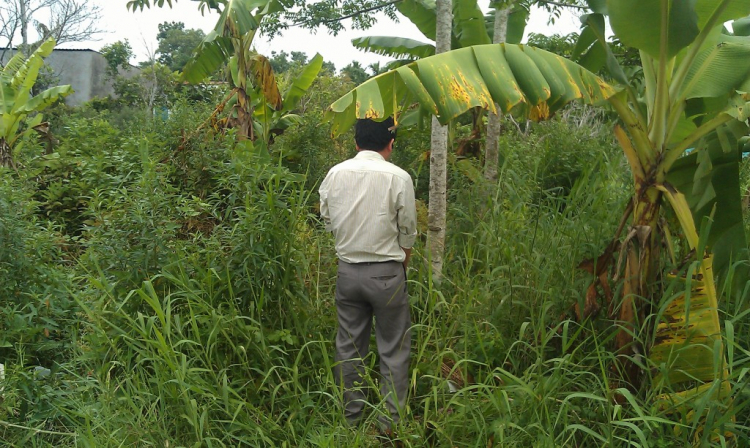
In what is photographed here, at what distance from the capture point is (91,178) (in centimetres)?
488

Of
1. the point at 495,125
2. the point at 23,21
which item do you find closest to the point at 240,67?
the point at 495,125

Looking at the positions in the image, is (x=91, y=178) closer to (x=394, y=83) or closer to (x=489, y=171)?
(x=394, y=83)

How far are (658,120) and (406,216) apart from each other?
1.52 m

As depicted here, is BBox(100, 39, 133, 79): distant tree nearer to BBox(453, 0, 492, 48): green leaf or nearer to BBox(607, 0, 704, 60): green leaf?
BBox(453, 0, 492, 48): green leaf

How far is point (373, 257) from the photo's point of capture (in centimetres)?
378

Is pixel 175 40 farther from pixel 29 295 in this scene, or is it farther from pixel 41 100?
pixel 29 295

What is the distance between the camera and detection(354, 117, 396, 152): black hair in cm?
382

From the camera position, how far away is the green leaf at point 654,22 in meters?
3.42

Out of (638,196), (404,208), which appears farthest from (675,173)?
(404,208)

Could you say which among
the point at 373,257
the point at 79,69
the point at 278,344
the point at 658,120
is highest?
the point at 79,69

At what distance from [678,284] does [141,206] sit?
10.2ft

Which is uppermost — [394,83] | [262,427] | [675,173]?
[394,83]

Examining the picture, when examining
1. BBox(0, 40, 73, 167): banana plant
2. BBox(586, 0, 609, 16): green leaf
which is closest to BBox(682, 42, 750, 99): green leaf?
BBox(586, 0, 609, 16): green leaf

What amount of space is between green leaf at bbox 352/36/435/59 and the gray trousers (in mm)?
4246
